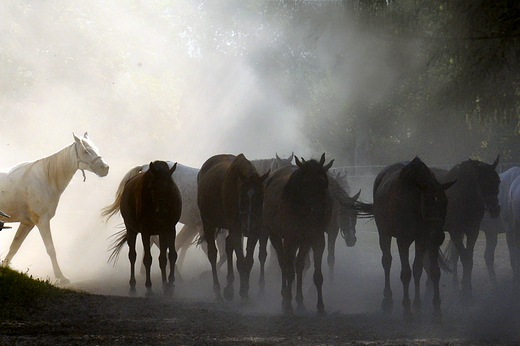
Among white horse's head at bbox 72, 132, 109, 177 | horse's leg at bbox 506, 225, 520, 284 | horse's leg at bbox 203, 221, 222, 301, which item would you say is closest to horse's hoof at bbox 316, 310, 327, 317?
horse's leg at bbox 203, 221, 222, 301

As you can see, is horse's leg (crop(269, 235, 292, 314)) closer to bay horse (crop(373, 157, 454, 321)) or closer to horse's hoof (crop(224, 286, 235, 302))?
horse's hoof (crop(224, 286, 235, 302))

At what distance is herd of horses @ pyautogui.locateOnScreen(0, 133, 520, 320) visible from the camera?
847 cm

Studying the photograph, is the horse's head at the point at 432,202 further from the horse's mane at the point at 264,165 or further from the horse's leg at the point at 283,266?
the horse's mane at the point at 264,165

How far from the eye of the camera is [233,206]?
9531 millimetres

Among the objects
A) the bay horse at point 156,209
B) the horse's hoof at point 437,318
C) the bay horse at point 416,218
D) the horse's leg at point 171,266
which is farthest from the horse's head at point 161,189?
the horse's hoof at point 437,318

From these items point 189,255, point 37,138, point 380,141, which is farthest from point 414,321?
point 380,141

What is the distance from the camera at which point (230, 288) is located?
9.74 metres

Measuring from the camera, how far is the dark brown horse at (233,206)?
9031 millimetres

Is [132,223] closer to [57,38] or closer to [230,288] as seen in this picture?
[230,288]

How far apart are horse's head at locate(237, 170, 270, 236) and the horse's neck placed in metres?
4.98

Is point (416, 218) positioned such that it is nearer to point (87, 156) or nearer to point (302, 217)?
point (302, 217)

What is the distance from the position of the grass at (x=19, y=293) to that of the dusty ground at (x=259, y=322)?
7.2 inches

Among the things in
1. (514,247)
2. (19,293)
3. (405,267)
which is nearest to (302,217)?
(405,267)

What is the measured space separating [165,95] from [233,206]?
2222 cm
